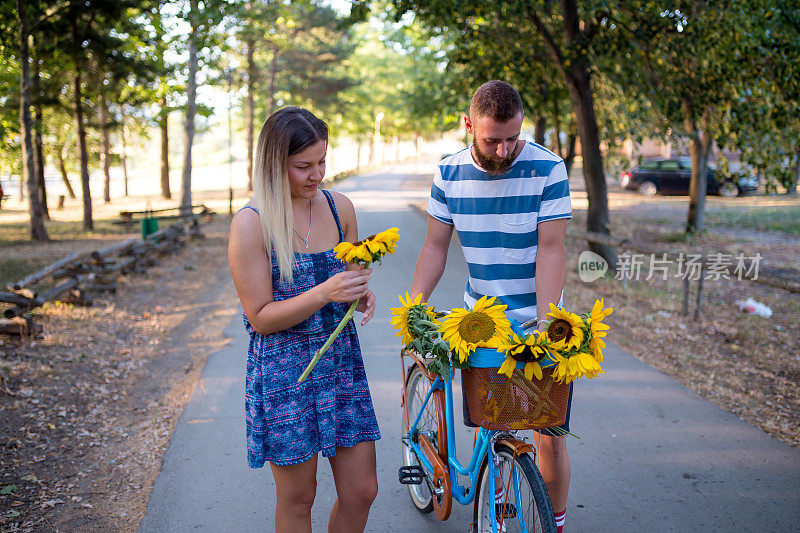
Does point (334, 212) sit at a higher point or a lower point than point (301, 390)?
higher

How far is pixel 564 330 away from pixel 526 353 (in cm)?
15

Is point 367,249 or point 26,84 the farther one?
point 26,84

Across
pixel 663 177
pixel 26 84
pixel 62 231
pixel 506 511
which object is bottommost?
pixel 62 231

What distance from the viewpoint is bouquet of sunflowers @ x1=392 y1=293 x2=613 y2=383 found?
2238mm

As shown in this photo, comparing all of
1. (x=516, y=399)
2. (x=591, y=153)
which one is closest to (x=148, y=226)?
(x=591, y=153)

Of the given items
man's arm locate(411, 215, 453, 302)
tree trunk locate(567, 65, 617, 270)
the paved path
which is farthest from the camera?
tree trunk locate(567, 65, 617, 270)

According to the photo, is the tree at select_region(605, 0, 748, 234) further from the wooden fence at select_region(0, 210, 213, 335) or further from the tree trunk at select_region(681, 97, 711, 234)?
the wooden fence at select_region(0, 210, 213, 335)

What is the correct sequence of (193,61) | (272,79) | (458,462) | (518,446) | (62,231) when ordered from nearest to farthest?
(518,446), (458,462), (193,61), (62,231), (272,79)

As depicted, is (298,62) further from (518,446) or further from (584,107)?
(518,446)

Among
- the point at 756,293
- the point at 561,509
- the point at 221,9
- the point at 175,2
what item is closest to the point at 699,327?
the point at 756,293

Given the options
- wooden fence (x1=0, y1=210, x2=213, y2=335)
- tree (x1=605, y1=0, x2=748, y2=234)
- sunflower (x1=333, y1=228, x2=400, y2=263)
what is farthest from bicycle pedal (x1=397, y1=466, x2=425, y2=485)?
tree (x1=605, y1=0, x2=748, y2=234)

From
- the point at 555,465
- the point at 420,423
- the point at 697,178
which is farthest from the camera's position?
the point at 697,178

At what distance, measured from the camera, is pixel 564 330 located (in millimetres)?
2256

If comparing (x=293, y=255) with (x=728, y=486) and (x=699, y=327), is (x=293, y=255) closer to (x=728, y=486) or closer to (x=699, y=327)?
(x=728, y=486)
